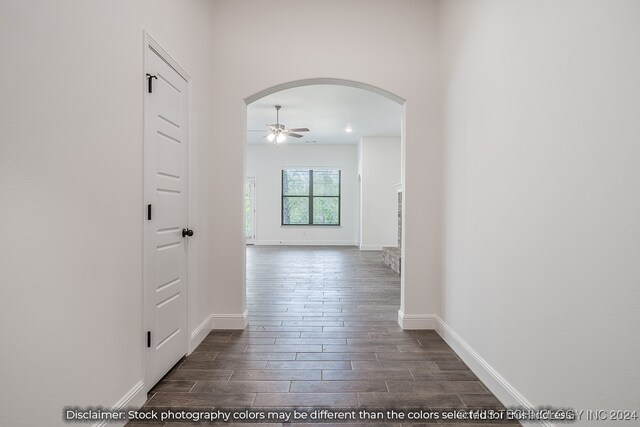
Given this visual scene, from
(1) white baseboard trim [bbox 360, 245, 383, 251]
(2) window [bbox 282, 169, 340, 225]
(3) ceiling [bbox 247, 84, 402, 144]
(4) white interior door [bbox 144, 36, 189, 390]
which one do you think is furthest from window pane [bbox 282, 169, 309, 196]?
(4) white interior door [bbox 144, 36, 189, 390]

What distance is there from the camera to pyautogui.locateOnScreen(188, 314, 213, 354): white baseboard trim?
2.75 meters

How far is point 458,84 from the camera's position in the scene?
278cm

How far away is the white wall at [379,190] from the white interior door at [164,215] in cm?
738

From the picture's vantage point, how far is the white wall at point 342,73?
3.25 meters

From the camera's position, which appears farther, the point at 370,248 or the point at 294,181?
the point at 294,181

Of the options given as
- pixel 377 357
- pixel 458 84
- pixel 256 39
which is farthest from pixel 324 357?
pixel 256 39

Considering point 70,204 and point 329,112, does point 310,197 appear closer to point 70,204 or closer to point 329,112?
point 329,112

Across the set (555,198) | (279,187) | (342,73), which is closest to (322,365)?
(555,198)

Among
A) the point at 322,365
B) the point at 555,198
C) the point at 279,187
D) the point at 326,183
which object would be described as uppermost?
the point at 326,183

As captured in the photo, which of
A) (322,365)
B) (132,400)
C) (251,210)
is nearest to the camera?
(132,400)

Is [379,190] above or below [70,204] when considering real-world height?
above

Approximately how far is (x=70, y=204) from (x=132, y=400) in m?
1.20

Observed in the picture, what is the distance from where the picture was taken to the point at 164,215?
2314 millimetres

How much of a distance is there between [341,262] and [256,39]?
5159mm
